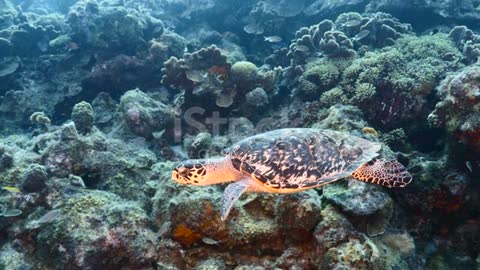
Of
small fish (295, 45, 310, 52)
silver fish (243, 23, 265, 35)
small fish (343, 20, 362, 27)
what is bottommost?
silver fish (243, 23, 265, 35)

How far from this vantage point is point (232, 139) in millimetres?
6910

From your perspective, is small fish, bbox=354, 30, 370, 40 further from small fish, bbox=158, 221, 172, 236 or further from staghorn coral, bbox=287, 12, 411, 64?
small fish, bbox=158, 221, 172, 236

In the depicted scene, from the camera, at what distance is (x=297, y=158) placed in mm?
3756

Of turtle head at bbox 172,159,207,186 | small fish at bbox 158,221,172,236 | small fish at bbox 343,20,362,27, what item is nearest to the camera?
turtle head at bbox 172,159,207,186

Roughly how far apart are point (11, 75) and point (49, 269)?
885 cm

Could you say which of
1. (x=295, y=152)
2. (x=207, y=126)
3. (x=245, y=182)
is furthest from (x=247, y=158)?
(x=207, y=126)

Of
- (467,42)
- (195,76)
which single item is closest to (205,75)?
(195,76)

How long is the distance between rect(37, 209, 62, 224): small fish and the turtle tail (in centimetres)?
377

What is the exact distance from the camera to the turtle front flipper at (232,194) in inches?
126

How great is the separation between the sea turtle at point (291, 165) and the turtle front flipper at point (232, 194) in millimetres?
12

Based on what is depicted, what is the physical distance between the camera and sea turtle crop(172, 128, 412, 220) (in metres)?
3.64

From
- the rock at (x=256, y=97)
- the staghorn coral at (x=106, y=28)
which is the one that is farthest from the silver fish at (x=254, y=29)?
the rock at (x=256, y=97)

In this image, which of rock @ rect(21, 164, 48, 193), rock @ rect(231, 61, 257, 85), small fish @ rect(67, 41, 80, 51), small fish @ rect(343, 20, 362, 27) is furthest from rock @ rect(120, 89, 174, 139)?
small fish @ rect(343, 20, 362, 27)

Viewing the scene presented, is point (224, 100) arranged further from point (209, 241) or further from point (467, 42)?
point (467, 42)
